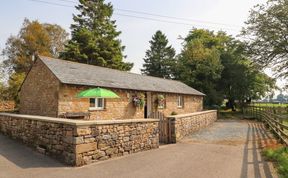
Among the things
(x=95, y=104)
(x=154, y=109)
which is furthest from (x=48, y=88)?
(x=154, y=109)

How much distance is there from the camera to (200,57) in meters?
34.9

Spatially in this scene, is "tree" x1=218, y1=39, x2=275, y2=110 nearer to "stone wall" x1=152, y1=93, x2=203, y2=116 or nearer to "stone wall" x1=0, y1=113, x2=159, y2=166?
"stone wall" x1=152, y1=93, x2=203, y2=116

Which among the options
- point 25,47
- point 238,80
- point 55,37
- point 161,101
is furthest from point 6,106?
point 238,80

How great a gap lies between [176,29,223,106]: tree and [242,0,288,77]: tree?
27.9 feet

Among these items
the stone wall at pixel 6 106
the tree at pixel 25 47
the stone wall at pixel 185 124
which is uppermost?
the tree at pixel 25 47

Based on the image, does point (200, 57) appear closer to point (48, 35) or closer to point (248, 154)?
point (48, 35)

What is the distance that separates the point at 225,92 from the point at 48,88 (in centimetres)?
3110

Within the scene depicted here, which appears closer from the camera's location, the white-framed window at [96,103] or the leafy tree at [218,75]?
the white-framed window at [96,103]

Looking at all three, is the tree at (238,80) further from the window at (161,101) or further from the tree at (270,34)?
the window at (161,101)

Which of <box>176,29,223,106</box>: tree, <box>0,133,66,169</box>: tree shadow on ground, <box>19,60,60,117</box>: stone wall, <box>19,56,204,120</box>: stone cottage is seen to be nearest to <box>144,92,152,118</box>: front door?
<box>19,56,204,120</box>: stone cottage

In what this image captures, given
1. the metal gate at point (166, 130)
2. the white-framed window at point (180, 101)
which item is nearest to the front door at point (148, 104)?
the white-framed window at point (180, 101)

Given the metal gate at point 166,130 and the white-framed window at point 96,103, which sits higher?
the white-framed window at point 96,103

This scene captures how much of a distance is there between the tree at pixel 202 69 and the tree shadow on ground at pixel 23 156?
95.6 ft

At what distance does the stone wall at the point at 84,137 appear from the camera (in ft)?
22.9
